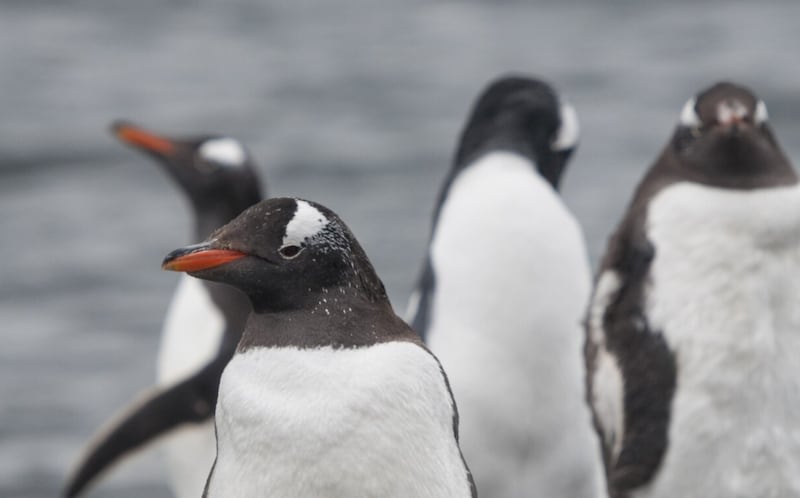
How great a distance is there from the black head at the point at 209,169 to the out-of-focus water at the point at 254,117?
7.59ft

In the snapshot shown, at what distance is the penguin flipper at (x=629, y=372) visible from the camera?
485cm

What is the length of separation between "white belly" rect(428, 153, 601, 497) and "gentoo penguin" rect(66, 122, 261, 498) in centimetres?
134

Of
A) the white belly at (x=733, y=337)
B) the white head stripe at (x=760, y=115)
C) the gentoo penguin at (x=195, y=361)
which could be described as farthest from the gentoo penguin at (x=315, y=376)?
the gentoo penguin at (x=195, y=361)

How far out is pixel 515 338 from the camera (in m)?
5.60

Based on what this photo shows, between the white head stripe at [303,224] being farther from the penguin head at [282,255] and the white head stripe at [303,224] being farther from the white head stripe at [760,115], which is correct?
the white head stripe at [760,115]

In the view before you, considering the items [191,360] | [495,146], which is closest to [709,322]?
[495,146]

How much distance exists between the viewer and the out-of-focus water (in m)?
11.1

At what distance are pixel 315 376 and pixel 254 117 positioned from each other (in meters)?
11.9

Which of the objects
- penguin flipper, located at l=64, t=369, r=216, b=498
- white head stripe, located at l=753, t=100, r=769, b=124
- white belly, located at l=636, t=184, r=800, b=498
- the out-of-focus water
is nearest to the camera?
white belly, located at l=636, t=184, r=800, b=498

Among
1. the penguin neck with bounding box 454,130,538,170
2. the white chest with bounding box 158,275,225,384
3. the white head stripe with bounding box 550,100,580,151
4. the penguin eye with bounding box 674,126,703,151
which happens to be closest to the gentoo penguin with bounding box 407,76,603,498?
the penguin neck with bounding box 454,130,538,170

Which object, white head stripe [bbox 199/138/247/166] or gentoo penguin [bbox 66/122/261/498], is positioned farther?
white head stripe [bbox 199/138/247/166]

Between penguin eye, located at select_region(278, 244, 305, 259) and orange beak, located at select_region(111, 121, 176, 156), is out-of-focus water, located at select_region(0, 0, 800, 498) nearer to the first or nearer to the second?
orange beak, located at select_region(111, 121, 176, 156)

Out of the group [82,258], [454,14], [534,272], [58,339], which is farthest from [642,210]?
[454,14]

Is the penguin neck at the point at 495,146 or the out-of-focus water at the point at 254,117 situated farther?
the out-of-focus water at the point at 254,117
